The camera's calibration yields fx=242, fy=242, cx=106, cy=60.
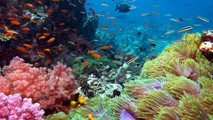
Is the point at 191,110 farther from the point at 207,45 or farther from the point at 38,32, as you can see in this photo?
the point at 38,32

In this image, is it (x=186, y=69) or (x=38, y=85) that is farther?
(x=38, y=85)

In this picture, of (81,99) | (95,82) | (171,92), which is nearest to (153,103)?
(171,92)

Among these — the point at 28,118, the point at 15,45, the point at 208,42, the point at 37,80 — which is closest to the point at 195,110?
the point at 208,42

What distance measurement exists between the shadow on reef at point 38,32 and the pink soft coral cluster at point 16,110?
3.91m

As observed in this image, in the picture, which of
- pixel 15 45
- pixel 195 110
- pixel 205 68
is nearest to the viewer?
pixel 195 110

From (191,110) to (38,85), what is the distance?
10.3 feet

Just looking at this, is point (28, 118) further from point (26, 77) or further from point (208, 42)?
point (208, 42)

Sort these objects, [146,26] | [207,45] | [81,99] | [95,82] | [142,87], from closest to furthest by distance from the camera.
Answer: [142,87]
[207,45]
[81,99]
[95,82]
[146,26]

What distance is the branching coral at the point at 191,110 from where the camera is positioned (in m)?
2.33

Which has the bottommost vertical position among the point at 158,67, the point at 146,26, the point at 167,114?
the point at 146,26

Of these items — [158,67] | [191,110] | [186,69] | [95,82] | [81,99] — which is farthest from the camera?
[95,82]

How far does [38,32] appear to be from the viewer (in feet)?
30.0

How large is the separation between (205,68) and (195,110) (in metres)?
1.07

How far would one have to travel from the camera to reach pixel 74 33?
1133 centimetres
